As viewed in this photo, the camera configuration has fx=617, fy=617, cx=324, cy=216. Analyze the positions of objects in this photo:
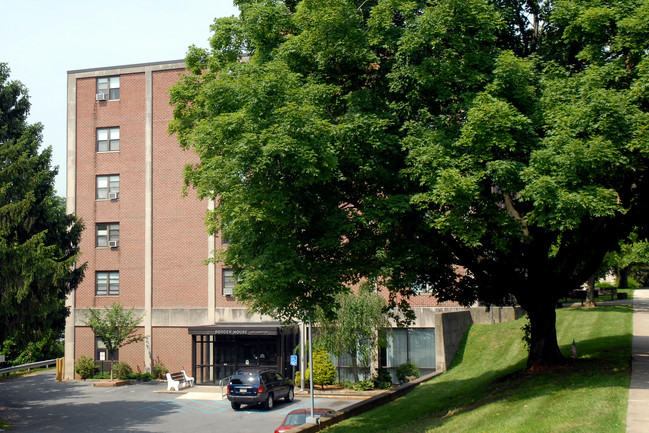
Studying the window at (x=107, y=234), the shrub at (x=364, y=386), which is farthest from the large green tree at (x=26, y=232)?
the shrub at (x=364, y=386)

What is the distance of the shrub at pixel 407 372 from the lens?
122 ft

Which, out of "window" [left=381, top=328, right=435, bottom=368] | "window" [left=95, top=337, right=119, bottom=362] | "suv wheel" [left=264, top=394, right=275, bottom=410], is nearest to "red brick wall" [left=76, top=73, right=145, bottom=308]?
"window" [left=95, top=337, right=119, bottom=362]

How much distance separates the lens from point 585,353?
938 inches

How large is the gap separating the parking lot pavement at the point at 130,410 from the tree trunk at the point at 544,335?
1134cm

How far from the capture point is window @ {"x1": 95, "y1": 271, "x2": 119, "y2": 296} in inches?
1778

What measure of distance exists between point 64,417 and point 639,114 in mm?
27290

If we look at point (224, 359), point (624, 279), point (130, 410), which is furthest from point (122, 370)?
point (624, 279)

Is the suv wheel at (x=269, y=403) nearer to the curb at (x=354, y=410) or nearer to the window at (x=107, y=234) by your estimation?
the curb at (x=354, y=410)

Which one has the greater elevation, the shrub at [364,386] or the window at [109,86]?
the window at [109,86]

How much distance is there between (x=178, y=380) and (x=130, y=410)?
31.8 feet

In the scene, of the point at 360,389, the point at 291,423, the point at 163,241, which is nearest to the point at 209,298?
the point at 163,241

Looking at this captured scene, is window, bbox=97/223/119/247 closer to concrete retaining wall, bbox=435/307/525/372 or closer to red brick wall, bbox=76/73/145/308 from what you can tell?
red brick wall, bbox=76/73/145/308

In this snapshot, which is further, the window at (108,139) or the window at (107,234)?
the window at (108,139)

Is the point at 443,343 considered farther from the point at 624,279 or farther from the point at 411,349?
the point at 624,279
